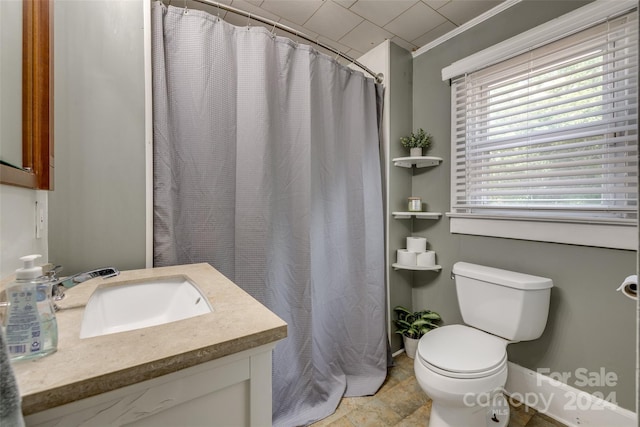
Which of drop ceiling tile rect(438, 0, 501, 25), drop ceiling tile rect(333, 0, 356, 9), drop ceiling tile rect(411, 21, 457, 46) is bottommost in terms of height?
drop ceiling tile rect(333, 0, 356, 9)

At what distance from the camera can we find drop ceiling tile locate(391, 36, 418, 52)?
1.94 metres

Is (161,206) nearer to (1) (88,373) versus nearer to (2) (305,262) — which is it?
(2) (305,262)

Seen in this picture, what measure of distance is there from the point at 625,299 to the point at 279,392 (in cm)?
170

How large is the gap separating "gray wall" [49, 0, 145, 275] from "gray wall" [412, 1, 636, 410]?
6.03ft

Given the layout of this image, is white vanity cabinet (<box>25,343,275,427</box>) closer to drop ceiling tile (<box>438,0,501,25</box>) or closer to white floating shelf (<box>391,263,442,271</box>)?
white floating shelf (<box>391,263,442,271</box>)

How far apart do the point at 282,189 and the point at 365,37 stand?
132 cm

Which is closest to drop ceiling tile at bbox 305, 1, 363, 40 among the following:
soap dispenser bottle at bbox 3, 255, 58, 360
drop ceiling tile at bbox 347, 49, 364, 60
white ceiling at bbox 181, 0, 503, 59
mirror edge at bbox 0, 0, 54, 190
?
white ceiling at bbox 181, 0, 503, 59

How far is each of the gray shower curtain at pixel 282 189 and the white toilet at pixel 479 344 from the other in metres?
0.52

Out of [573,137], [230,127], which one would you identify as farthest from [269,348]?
[573,137]

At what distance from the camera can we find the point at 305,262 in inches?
58.7

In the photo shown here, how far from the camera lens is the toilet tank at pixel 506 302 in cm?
134

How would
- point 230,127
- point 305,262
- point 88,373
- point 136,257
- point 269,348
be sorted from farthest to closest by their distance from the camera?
1. point 305,262
2. point 230,127
3. point 136,257
4. point 269,348
5. point 88,373

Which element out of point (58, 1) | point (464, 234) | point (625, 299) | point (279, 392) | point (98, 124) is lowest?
point (279, 392)

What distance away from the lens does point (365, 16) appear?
5.49ft
